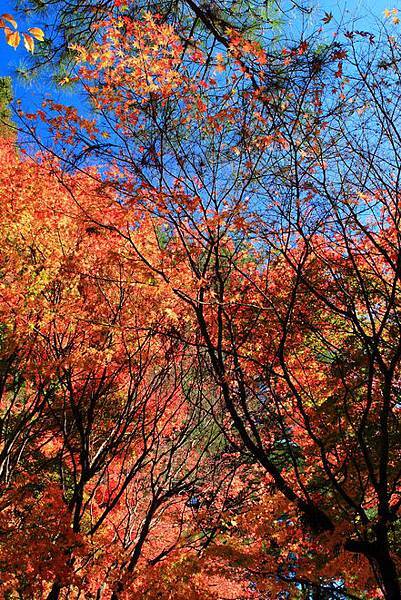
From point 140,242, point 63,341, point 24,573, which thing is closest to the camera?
point 24,573

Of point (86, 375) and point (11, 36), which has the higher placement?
point (86, 375)

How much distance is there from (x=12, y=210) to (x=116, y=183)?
6.03 meters

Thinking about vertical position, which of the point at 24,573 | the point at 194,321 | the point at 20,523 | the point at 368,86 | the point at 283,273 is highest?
the point at 283,273

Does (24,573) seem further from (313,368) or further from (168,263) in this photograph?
(313,368)

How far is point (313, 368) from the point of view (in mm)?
8609

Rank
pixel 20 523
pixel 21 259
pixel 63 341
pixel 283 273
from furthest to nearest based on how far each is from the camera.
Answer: pixel 21 259
pixel 283 273
pixel 63 341
pixel 20 523

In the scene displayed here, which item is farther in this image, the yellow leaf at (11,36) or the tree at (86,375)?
the tree at (86,375)

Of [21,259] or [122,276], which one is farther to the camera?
[21,259]

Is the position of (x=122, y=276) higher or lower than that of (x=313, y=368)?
lower

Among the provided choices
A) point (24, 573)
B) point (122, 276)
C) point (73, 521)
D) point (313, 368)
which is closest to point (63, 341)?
point (122, 276)

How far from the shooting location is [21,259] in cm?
865

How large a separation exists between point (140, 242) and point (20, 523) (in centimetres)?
488

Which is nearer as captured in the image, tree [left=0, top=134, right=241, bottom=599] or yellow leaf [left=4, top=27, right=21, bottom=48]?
yellow leaf [left=4, top=27, right=21, bottom=48]

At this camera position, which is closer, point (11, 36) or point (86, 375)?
point (11, 36)
